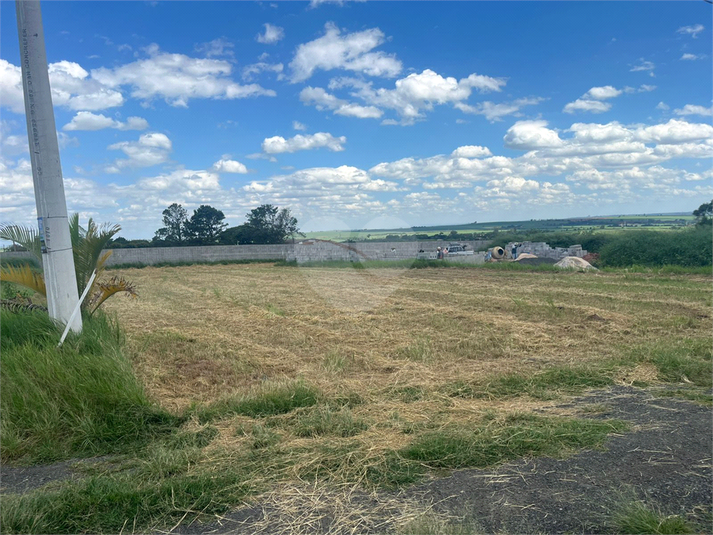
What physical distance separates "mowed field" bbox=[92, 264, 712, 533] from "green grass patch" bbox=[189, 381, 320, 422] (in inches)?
0.8

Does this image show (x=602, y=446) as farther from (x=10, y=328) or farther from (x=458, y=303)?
(x=458, y=303)

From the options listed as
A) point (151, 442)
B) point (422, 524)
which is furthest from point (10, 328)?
point (422, 524)

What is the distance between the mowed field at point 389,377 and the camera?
4.13 metres

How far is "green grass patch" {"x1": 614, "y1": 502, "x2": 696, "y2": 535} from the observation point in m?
3.10

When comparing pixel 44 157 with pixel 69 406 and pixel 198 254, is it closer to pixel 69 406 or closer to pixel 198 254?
pixel 69 406

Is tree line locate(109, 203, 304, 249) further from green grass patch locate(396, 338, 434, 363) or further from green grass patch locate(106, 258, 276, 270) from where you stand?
green grass patch locate(396, 338, 434, 363)

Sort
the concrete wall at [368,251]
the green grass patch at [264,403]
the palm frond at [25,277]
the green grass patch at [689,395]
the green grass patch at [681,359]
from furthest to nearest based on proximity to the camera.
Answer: the concrete wall at [368,251] < the palm frond at [25,277] < the green grass patch at [681,359] < the green grass patch at [689,395] < the green grass patch at [264,403]

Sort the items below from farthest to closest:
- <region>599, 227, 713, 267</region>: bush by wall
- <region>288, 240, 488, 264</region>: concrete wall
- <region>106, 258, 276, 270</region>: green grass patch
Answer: <region>106, 258, 276, 270</region>: green grass patch → <region>599, 227, 713, 267</region>: bush by wall → <region>288, 240, 488, 264</region>: concrete wall

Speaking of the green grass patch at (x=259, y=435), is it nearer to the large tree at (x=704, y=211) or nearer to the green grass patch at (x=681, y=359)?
the green grass patch at (x=681, y=359)

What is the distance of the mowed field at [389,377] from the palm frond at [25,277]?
1.49 m

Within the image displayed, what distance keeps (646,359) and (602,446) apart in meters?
3.60

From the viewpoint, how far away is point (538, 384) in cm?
647

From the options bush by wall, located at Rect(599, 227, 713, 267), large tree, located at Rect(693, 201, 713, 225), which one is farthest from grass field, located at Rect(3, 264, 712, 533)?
large tree, located at Rect(693, 201, 713, 225)

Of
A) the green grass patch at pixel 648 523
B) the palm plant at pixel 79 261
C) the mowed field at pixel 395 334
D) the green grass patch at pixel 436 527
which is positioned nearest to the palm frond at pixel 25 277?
the palm plant at pixel 79 261
